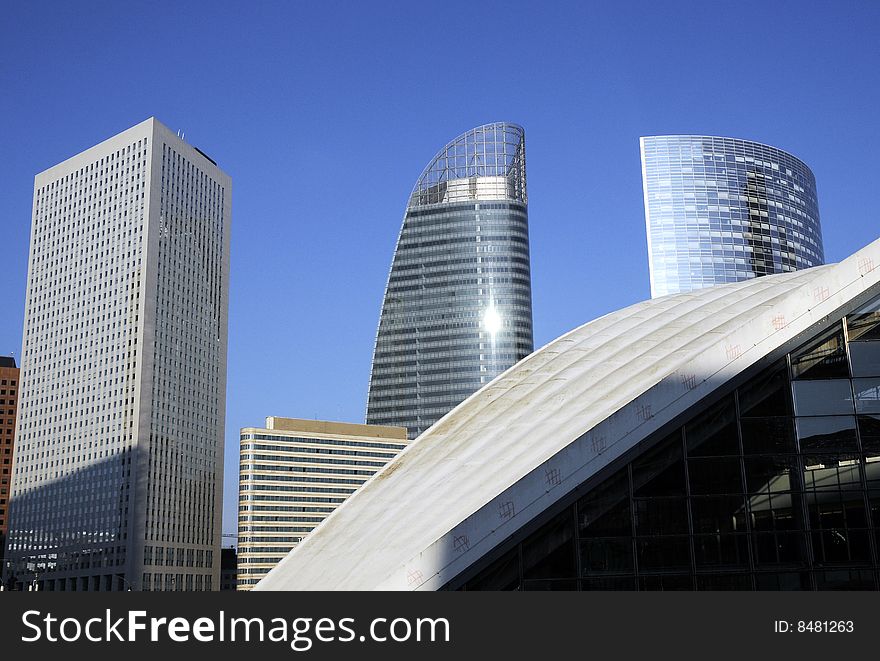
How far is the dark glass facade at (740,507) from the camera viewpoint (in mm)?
26703

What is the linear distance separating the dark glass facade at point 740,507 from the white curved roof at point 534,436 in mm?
875

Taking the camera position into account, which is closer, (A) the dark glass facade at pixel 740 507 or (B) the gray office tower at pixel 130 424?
(A) the dark glass facade at pixel 740 507

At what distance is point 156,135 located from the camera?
7692 inches

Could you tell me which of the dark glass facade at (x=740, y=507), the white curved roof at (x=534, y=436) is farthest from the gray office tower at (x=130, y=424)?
the dark glass facade at (x=740, y=507)

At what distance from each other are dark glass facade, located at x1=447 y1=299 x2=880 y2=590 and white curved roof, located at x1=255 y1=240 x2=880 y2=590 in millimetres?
875

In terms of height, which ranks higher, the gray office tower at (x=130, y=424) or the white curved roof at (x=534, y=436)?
the gray office tower at (x=130, y=424)

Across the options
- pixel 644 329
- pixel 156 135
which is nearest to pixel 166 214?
pixel 156 135

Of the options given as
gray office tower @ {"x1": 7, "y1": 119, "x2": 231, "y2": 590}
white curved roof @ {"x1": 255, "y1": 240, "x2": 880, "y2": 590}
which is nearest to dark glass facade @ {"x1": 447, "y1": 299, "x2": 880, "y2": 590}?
white curved roof @ {"x1": 255, "y1": 240, "x2": 880, "y2": 590}

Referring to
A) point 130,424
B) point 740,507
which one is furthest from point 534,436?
point 130,424

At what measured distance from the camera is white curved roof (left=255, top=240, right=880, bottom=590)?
25938 mm

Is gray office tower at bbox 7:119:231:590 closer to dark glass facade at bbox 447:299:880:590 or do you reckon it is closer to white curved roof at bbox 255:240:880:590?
white curved roof at bbox 255:240:880:590

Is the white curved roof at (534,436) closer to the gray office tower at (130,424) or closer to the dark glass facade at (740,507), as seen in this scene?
the dark glass facade at (740,507)
